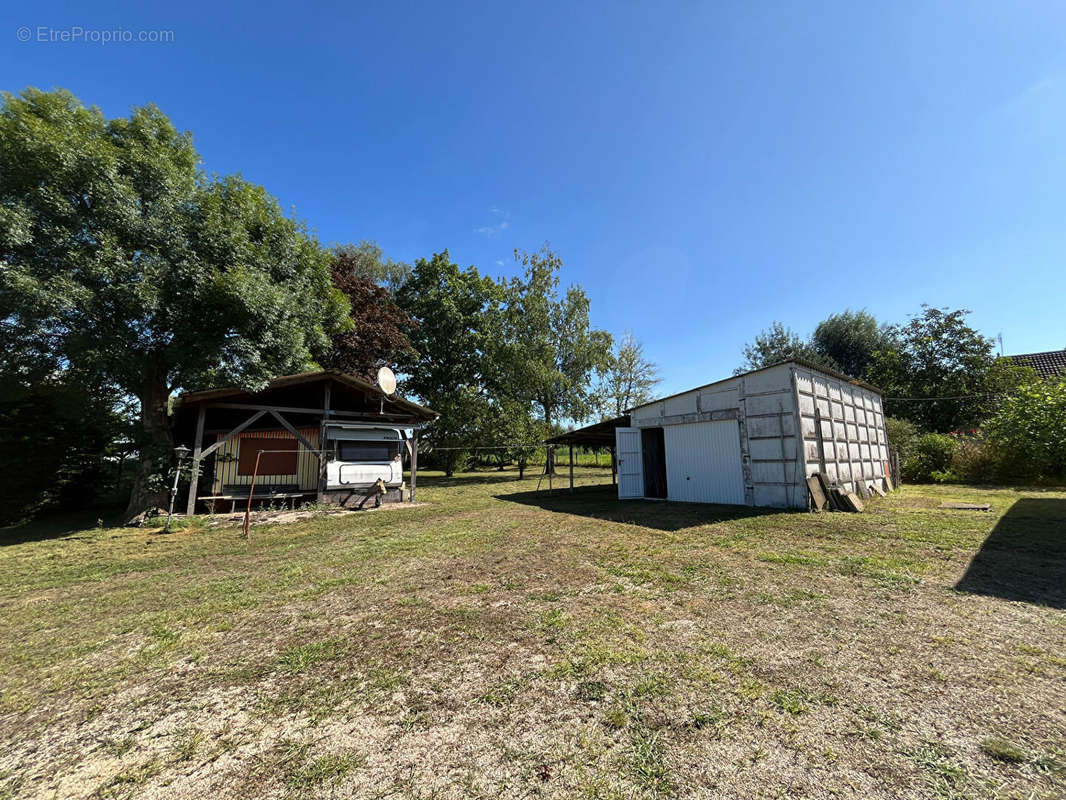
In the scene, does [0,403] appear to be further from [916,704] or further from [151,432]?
[916,704]

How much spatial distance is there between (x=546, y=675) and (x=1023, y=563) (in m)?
7.30

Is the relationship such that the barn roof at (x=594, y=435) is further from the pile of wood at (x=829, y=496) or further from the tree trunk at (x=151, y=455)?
the tree trunk at (x=151, y=455)

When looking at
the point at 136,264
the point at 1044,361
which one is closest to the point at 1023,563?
the point at 136,264

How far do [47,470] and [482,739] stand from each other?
1748 centimetres

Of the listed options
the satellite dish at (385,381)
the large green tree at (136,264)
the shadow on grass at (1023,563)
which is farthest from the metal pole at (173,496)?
the shadow on grass at (1023,563)

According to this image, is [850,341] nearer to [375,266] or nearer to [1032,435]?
[1032,435]

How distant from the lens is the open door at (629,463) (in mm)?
14047

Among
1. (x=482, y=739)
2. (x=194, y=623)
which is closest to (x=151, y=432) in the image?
(x=194, y=623)

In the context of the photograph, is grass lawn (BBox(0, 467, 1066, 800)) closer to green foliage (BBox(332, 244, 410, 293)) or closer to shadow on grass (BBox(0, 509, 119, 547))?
shadow on grass (BBox(0, 509, 119, 547))

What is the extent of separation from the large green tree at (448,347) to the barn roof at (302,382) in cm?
1003

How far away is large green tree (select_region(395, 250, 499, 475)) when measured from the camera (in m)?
24.7

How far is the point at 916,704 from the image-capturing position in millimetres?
2621

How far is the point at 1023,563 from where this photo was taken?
18.0ft

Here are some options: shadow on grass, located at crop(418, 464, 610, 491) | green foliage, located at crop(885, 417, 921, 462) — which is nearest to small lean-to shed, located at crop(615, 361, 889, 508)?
green foliage, located at crop(885, 417, 921, 462)
